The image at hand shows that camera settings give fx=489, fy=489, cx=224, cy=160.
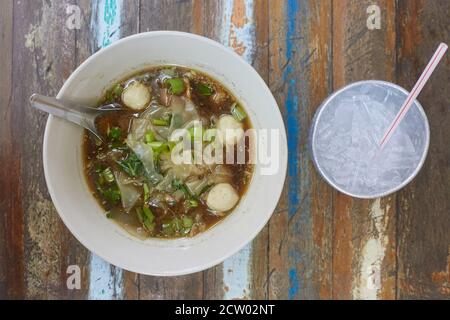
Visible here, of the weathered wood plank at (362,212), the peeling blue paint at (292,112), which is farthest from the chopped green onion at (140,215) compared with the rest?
the weathered wood plank at (362,212)

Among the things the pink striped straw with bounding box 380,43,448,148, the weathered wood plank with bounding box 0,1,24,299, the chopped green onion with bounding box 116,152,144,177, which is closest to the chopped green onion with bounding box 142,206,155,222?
the chopped green onion with bounding box 116,152,144,177

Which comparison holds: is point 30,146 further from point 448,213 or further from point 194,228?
point 448,213

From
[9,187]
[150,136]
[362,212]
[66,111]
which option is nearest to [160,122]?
[150,136]

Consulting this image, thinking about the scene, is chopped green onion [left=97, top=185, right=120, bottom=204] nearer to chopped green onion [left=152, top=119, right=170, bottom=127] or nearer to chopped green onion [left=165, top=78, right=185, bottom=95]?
chopped green onion [left=152, top=119, right=170, bottom=127]

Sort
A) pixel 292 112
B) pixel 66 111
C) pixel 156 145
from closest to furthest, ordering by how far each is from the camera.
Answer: pixel 66 111, pixel 156 145, pixel 292 112

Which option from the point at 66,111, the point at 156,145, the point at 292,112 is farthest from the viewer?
the point at 292,112

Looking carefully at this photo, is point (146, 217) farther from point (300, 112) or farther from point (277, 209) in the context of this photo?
point (300, 112)

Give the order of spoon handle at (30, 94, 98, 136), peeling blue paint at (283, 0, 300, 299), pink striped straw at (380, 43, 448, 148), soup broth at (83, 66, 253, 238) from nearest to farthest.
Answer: spoon handle at (30, 94, 98, 136) < pink striped straw at (380, 43, 448, 148) < soup broth at (83, 66, 253, 238) < peeling blue paint at (283, 0, 300, 299)
